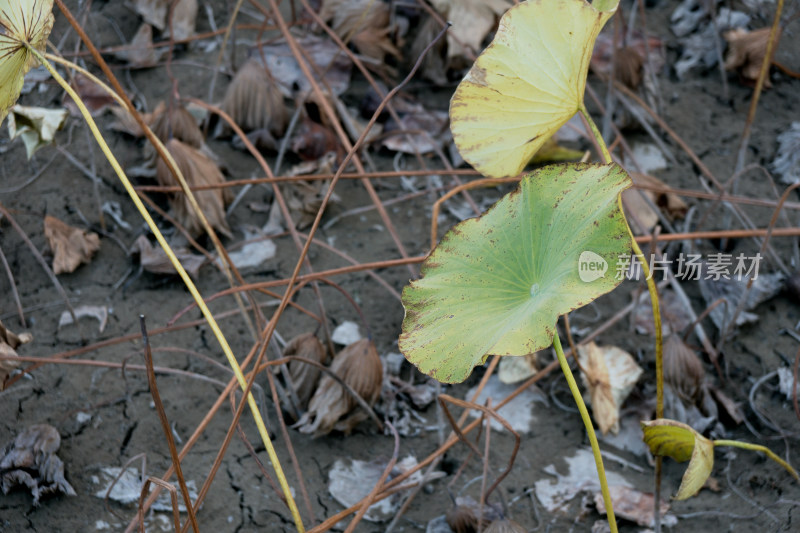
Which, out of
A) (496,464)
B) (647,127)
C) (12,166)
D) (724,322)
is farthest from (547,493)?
(12,166)

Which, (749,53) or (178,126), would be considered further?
(749,53)

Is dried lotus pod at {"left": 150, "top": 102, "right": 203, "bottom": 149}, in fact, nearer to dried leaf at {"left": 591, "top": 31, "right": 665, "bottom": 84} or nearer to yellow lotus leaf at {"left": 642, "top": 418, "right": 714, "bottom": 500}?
dried leaf at {"left": 591, "top": 31, "right": 665, "bottom": 84}

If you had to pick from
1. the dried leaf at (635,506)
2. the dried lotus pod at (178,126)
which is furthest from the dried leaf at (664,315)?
the dried lotus pod at (178,126)

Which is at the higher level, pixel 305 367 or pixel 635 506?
pixel 305 367

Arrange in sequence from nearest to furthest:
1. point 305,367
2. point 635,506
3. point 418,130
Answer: point 635,506 < point 305,367 < point 418,130

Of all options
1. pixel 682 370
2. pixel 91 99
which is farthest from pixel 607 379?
pixel 91 99

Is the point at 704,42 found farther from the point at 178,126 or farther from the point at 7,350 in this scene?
the point at 7,350

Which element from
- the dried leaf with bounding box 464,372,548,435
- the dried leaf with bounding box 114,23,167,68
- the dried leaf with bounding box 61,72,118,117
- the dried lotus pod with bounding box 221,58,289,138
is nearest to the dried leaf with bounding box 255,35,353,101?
the dried lotus pod with bounding box 221,58,289,138
